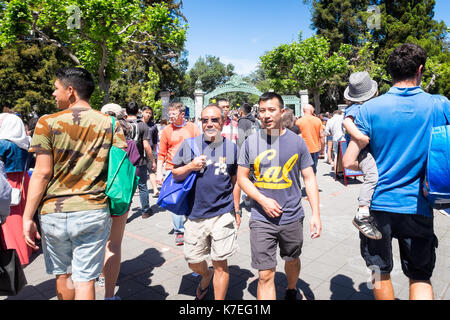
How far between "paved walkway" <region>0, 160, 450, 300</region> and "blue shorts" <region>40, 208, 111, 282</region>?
115 cm

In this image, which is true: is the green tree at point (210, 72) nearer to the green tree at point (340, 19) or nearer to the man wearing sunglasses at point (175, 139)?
the green tree at point (340, 19)

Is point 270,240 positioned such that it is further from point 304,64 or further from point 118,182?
point 304,64

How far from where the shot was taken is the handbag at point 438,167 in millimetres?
1874

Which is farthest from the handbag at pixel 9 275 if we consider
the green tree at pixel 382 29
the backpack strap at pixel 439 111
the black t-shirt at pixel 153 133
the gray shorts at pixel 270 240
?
the green tree at pixel 382 29

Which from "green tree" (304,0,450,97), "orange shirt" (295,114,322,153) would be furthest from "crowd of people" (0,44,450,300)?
"green tree" (304,0,450,97)

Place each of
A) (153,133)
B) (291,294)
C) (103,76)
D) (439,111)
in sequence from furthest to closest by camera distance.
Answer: (103,76) → (153,133) → (291,294) → (439,111)

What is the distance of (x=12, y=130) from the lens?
3.67 metres

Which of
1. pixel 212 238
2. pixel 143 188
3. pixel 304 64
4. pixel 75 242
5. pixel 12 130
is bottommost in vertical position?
pixel 143 188

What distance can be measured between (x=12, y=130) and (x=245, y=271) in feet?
10.3

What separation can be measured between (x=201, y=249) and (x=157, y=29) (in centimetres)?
1384

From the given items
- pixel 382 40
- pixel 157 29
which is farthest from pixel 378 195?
pixel 382 40

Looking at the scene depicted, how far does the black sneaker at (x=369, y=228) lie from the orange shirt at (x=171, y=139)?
290 cm

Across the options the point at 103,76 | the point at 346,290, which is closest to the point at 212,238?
the point at 346,290

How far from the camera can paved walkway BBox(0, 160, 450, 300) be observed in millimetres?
3268
